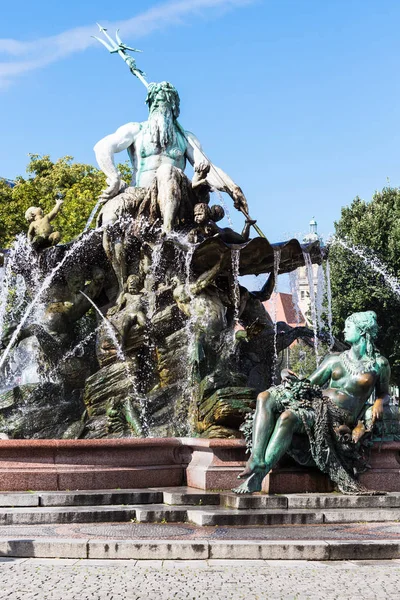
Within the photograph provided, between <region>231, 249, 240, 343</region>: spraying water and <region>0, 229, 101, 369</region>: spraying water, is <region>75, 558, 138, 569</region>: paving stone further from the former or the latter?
<region>0, 229, 101, 369</region>: spraying water

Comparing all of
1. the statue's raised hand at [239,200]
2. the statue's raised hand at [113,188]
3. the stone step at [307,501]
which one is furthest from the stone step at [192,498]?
the statue's raised hand at [239,200]

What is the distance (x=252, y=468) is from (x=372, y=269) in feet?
78.4

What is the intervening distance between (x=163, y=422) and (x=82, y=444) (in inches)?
94.8

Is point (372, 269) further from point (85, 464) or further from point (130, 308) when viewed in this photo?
point (85, 464)

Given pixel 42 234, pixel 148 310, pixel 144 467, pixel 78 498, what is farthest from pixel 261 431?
pixel 42 234

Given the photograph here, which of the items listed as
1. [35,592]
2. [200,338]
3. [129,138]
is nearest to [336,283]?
[129,138]

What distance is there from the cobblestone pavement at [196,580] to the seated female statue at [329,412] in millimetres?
2419

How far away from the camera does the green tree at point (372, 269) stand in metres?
31.4

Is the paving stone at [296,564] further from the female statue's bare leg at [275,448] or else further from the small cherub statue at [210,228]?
the small cherub statue at [210,228]

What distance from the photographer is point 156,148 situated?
611 inches

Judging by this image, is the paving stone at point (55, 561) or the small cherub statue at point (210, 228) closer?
the paving stone at point (55, 561)

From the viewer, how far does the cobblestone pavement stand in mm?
5891

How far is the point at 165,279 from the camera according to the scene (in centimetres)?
1423

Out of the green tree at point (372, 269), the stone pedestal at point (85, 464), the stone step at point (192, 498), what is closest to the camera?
the stone step at point (192, 498)
